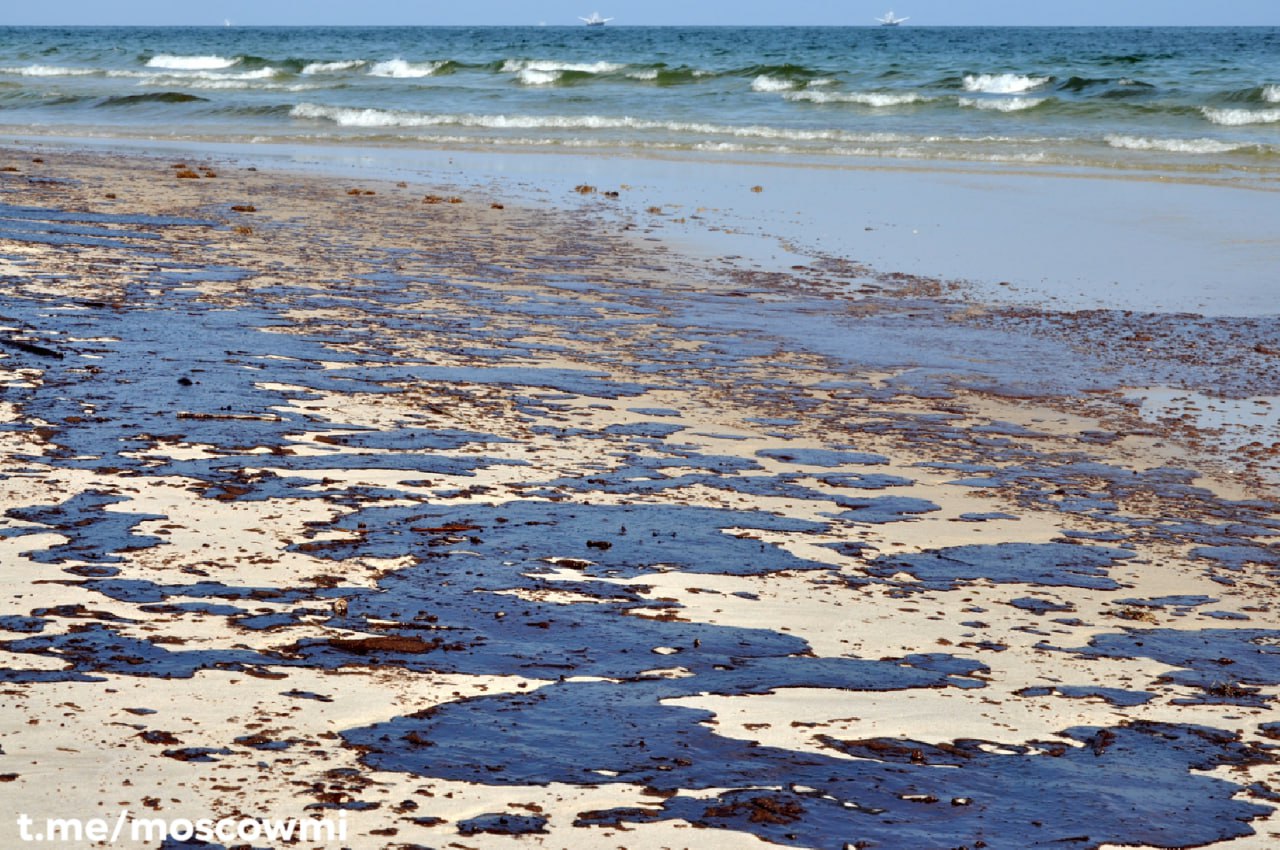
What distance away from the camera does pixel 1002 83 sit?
3531 centimetres

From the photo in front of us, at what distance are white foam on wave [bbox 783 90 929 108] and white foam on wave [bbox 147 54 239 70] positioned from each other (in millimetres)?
26812

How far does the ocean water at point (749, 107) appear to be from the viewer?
23.3 m

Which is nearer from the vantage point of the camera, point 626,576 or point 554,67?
point 626,576

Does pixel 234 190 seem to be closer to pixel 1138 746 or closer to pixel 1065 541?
pixel 1065 541

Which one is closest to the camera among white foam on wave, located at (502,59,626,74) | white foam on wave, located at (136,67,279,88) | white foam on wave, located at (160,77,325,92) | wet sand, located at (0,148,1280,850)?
wet sand, located at (0,148,1280,850)

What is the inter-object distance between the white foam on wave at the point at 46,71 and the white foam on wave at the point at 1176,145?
112 feet

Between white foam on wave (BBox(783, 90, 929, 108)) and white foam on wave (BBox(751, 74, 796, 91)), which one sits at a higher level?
white foam on wave (BBox(751, 74, 796, 91))

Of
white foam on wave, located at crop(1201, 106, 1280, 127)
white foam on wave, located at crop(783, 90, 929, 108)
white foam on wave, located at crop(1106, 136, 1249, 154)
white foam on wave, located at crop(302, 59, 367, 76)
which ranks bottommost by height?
white foam on wave, located at crop(1106, 136, 1249, 154)

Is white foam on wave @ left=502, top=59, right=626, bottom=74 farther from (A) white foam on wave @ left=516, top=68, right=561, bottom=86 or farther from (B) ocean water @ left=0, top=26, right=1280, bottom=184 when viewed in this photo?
(A) white foam on wave @ left=516, top=68, right=561, bottom=86

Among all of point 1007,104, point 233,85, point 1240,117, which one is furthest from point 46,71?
point 1240,117

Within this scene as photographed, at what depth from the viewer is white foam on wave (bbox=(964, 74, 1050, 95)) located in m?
34.9

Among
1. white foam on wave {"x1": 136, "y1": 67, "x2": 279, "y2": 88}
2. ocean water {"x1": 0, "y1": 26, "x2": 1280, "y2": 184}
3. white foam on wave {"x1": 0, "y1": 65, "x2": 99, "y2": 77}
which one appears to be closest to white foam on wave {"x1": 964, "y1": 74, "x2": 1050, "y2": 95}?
ocean water {"x1": 0, "y1": 26, "x2": 1280, "y2": 184}

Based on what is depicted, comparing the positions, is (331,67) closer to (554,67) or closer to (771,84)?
(554,67)

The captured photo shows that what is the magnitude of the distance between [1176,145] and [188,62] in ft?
135
